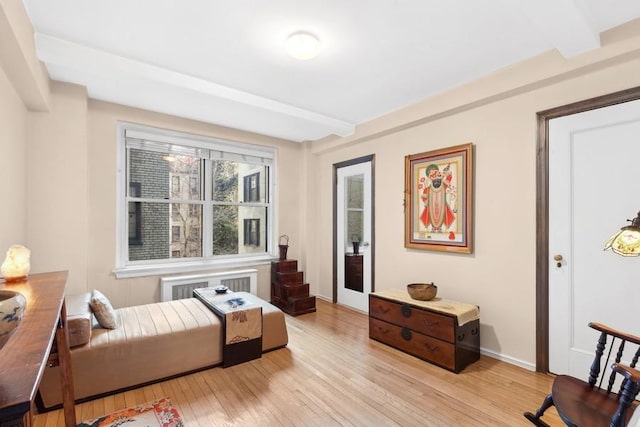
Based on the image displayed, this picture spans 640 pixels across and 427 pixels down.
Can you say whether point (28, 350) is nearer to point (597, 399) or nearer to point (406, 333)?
point (597, 399)

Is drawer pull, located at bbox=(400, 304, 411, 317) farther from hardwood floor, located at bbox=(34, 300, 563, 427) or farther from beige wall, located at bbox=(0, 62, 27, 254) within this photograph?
beige wall, located at bbox=(0, 62, 27, 254)

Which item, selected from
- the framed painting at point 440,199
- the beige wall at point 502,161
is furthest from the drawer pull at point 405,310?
the framed painting at point 440,199

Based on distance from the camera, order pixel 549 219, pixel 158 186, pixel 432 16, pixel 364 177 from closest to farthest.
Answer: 1. pixel 432 16
2. pixel 549 219
3. pixel 158 186
4. pixel 364 177

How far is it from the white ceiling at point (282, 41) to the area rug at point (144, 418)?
2572 millimetres

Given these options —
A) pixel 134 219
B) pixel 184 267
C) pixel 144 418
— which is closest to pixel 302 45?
pixel 144 418

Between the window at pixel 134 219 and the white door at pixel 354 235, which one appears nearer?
the window at pixel 134 219

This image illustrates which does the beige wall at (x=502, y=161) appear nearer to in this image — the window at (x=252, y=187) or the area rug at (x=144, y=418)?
the window at (x=252, y=187)

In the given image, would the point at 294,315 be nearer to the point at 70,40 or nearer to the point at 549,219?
the point at 549,219

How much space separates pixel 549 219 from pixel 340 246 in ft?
8.83

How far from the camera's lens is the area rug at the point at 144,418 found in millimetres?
1954

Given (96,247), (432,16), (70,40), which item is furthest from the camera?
(96,247)

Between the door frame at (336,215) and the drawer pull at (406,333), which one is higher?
the door frame at (336,215)

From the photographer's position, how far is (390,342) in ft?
10.3

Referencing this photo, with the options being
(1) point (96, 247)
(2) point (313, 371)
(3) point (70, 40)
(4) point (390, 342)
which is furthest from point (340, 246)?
(3) point (70, 40)
